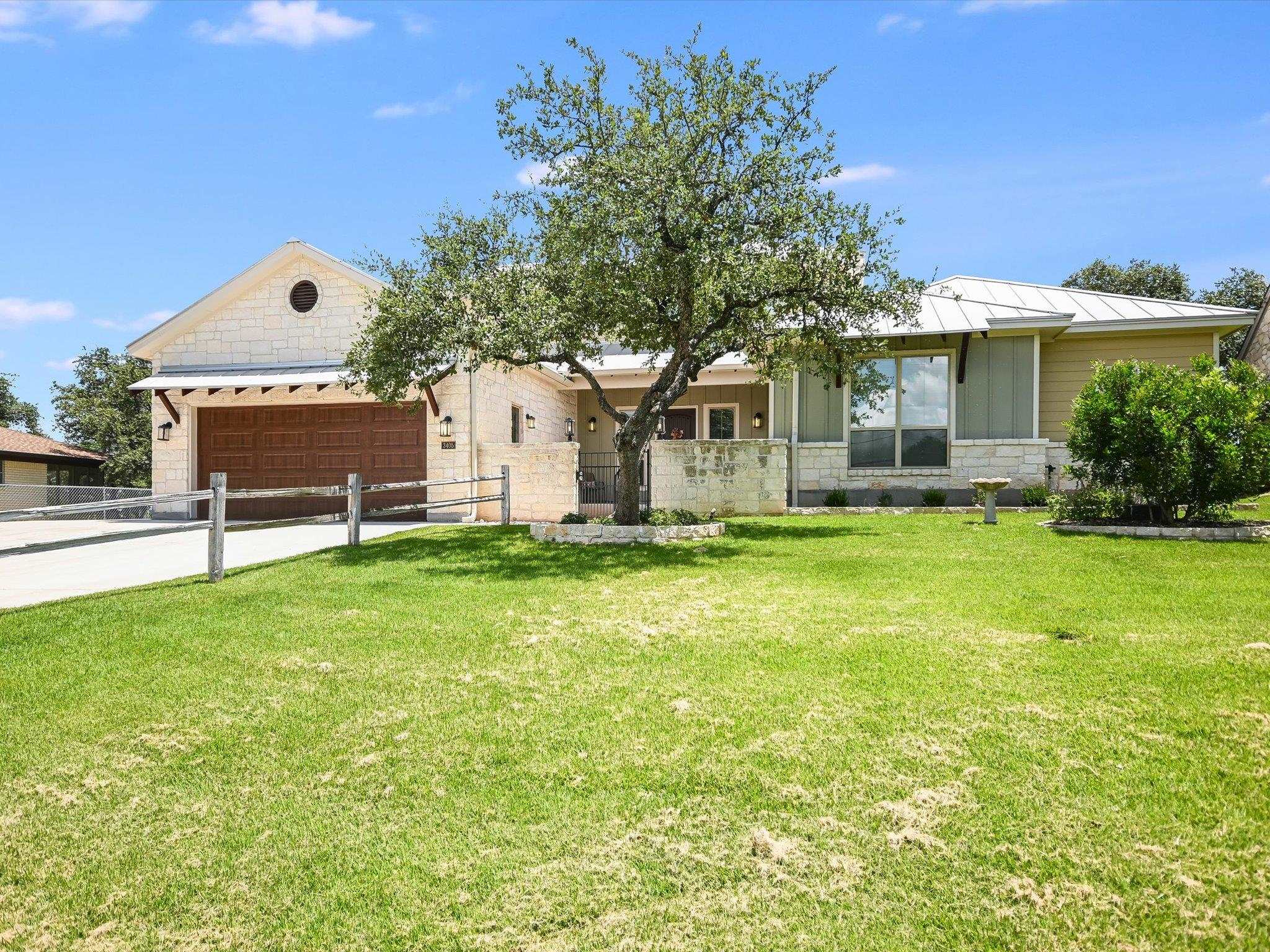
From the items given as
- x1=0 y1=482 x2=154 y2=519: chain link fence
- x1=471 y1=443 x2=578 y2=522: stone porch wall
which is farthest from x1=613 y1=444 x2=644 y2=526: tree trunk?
x1=0 y1=482 x2=154 y2=519: chain link fence

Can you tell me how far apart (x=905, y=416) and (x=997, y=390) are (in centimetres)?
175

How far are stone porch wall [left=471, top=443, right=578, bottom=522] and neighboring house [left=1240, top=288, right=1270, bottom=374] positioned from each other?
15.9m

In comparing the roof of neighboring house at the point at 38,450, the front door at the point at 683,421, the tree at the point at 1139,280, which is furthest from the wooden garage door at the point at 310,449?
the tree at the point at 1139,280

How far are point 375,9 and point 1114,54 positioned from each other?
9894 mm

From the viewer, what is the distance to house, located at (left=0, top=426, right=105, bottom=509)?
1986cm

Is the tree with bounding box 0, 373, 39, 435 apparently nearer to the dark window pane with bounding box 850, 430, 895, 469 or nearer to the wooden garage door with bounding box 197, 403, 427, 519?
the wooden garage door with bounding box 197, 403, 427, 519

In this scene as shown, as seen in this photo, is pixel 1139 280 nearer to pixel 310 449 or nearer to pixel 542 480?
pixel 542 480

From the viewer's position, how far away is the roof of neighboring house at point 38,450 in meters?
21.2

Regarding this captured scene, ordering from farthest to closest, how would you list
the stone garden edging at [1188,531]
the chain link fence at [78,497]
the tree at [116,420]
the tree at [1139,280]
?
1. the tree at [1139,280]
2. the tree at [116,420]
3. the chain link fence at [78,497]
4. the stone garden edging at [1188,531]

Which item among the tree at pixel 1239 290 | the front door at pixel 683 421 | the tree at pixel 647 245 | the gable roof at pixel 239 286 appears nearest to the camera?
the tree at pixel 647 245

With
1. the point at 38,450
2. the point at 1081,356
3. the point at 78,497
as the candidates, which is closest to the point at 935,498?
the point at 1081,356

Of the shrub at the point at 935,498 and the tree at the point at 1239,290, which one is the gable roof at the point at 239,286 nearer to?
the shrub at the point at 935,498

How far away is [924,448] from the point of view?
1412cm

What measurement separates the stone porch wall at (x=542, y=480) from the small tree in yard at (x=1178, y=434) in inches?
327
